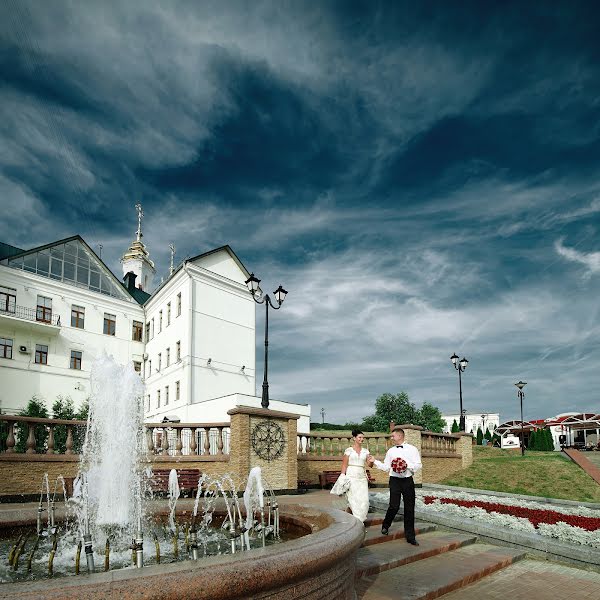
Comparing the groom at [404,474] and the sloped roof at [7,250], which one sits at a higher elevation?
the sloped roof at [7,250]

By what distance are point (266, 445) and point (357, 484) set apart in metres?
6.81

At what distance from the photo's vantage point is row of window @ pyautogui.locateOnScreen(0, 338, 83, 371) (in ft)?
121

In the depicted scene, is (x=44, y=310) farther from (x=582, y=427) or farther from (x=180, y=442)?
(x=582, y=427)

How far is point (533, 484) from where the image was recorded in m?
19.8

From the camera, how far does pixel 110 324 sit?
43.8 m

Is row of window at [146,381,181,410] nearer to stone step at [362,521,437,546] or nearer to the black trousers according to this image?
stone step at [362,521,437,546]

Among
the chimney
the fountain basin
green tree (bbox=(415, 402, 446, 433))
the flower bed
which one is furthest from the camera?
green tree (bbox=(415, 402, 446, 433))

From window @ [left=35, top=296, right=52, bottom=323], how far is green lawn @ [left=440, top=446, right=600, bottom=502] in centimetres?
3062

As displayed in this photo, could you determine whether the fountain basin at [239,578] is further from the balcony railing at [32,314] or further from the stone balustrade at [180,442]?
the balcony railing at [32,314]

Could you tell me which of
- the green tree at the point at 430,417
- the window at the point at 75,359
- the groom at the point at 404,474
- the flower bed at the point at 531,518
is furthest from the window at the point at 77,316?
the green tree at the point at 430,417

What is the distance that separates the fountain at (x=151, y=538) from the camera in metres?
3.23

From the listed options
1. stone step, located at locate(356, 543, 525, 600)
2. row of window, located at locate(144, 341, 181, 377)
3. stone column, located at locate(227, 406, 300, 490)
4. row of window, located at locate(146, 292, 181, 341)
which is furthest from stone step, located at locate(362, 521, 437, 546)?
row of window, located at locate(146, 292, 181, 341)

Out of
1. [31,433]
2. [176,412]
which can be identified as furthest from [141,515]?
[176,412]

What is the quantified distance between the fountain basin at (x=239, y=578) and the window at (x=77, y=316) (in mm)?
40024
